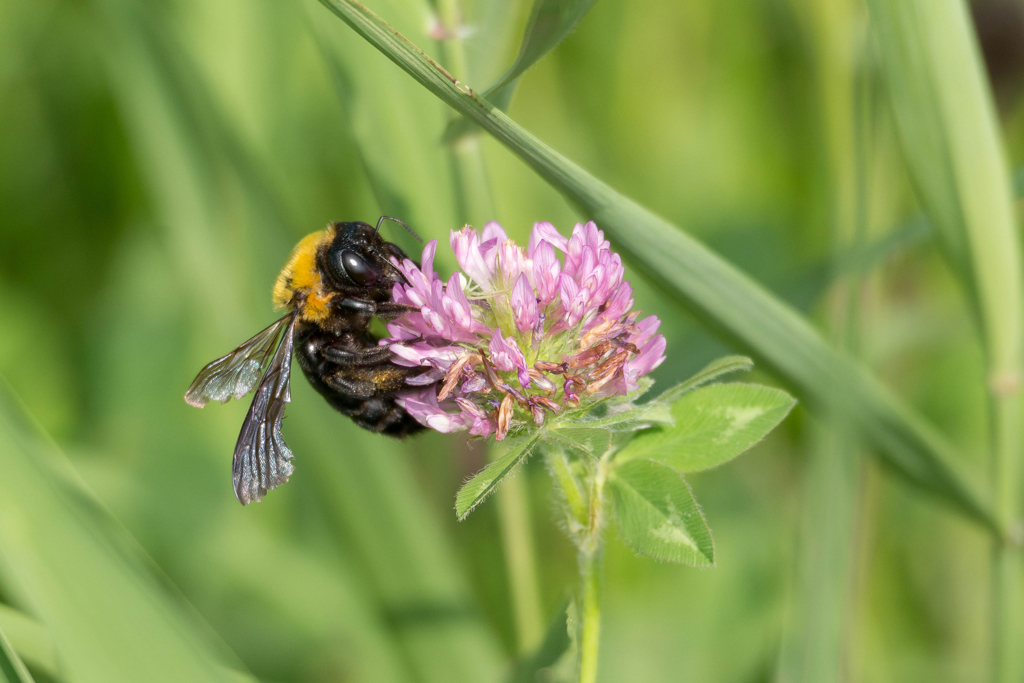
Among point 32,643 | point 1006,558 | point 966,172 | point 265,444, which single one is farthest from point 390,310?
point 1006,558

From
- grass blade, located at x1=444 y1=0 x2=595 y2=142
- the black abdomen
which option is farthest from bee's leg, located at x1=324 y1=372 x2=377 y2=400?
grass blade, located at x1=444 y1=0 x2=595 y2=142

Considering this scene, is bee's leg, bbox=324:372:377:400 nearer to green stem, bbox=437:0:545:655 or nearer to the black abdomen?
the black abdomen

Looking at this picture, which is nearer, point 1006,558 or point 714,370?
point 714,370

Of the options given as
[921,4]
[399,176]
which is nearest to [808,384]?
[921,4]

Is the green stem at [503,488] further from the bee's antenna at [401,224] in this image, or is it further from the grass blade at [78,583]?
the grass blade at [78,583]

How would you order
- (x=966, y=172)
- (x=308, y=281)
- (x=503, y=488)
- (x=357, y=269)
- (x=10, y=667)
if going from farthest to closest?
1. (x=503, y=488)
2. (x=308, y=281)
3. (x=357, y=269)
4. (x=966, y=172)
5. (x=10, y=667)

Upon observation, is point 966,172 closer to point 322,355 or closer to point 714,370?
point 714,370
